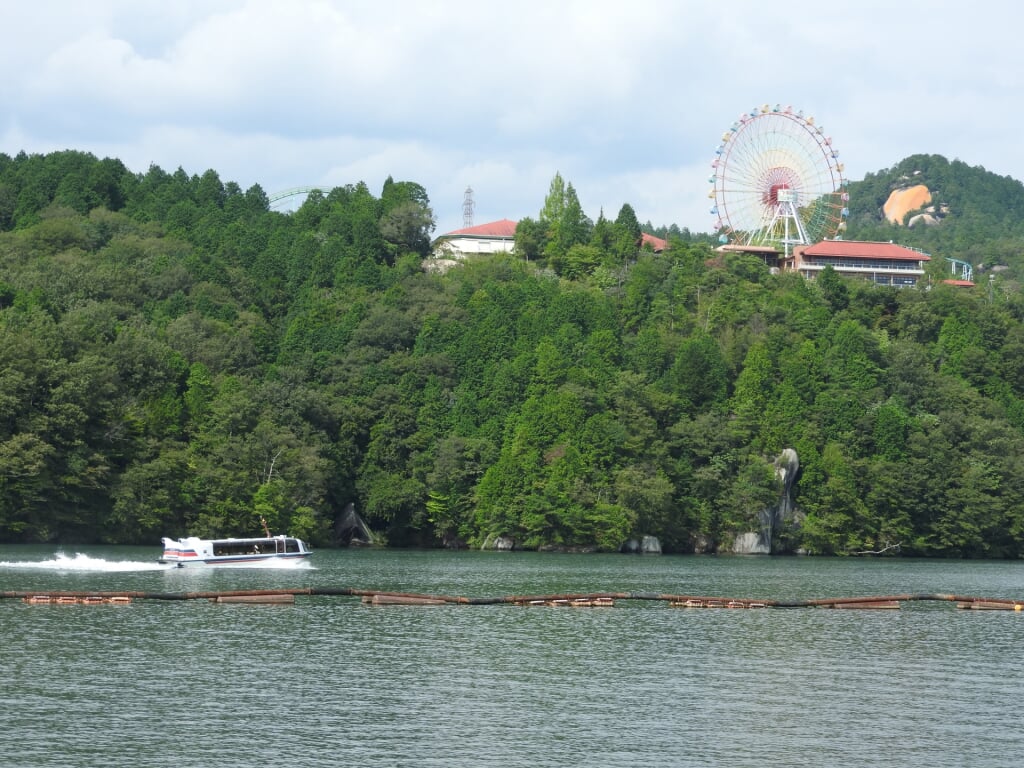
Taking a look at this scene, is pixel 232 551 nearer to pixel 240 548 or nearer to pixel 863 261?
pixel 240 548

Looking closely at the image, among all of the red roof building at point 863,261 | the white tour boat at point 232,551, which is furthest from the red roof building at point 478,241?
the white tour boat at point 232,551

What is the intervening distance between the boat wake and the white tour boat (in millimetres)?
1308

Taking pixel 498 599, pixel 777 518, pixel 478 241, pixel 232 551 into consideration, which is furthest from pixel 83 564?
pixel 478 241

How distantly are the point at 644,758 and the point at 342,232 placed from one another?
123m

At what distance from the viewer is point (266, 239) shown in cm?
14962

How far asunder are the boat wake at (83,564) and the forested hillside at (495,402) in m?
12.4

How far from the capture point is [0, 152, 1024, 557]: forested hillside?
94.4 meters

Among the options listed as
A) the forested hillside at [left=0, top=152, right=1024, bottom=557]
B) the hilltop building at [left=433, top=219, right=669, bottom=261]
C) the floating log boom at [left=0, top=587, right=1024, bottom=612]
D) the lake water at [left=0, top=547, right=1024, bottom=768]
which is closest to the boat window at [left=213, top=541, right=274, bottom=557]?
the forested hillside at [left=0, top=152, right=1024, bottom=557]

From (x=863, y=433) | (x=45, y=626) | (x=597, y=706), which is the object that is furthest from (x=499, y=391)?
(x=597, y=706)

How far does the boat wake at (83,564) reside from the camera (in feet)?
233

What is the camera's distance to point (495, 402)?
112 metres

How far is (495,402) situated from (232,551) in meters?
34.6

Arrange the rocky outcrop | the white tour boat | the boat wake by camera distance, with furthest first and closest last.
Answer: the rocky outcrop
the white tour boat
the boat wake

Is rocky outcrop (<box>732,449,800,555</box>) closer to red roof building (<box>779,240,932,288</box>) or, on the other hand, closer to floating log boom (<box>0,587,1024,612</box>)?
floating log boom (<box>0,587,1024,612</box>)
